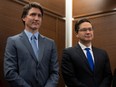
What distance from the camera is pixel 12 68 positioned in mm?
2596

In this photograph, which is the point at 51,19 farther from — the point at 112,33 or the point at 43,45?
the point at 43,45

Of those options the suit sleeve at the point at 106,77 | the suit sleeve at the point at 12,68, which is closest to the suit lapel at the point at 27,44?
the suit sleeve at the point at 12,68

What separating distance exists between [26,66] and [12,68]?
152 mm

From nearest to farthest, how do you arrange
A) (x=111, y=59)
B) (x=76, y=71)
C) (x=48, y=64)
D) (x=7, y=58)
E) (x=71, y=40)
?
1. (x=7, y=58)
2. (x=48, y=64)
3. (x=76, y=71)
4. (x=111, y=59)
5. (x=71, y=40)

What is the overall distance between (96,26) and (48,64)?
1645 mm

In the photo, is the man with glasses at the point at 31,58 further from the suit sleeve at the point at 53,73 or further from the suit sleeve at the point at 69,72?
the suit sleeve at the point at 69,72

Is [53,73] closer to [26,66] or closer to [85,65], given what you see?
[26,66]

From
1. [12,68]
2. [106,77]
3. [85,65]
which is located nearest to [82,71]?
[85,65]

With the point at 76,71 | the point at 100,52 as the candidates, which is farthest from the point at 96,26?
the point at 76,71

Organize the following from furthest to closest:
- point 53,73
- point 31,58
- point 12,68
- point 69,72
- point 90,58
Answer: point 90,58, point 69,72, point 53,73, point 31,58, point 12,68

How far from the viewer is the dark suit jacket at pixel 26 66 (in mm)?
2593

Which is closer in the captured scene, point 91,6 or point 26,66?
point 26,66

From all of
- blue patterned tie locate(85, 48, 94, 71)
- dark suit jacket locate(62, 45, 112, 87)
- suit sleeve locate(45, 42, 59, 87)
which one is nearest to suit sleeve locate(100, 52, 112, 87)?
dark suit jacket locate(62, 45, 112, 87)

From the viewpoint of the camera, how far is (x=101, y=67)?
3.23 meters
